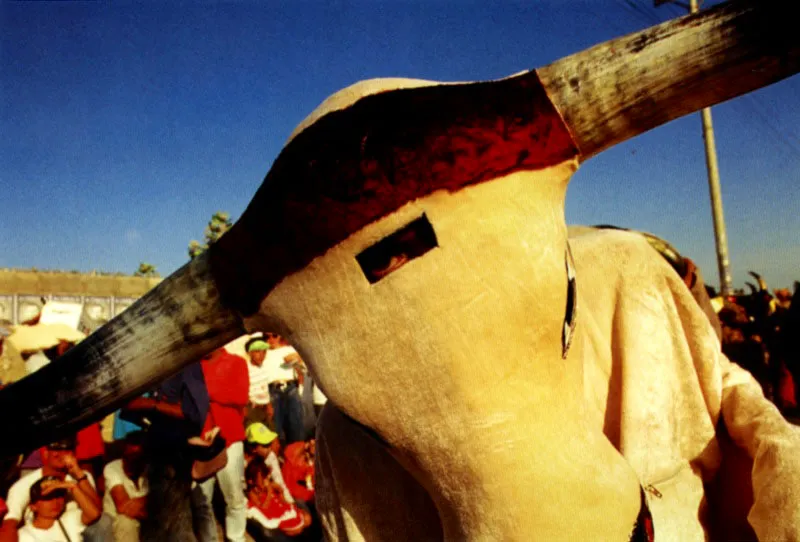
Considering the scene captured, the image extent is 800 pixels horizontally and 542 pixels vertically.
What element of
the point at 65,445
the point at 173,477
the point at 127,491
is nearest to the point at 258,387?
the point at 173,477

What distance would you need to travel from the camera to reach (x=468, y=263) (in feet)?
4.18

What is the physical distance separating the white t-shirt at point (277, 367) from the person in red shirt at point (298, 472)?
5.32ft

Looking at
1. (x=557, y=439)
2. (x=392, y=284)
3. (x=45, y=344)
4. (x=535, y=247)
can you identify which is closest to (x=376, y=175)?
(x=392, y=284)

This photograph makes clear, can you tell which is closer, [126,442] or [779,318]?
[126,442]

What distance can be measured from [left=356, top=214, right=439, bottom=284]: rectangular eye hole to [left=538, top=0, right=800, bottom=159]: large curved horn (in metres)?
0.40

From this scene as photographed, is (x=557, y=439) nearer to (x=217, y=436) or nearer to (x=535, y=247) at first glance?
(x=535, y=247)

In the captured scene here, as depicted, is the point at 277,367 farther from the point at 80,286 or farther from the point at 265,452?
the point at 80,286

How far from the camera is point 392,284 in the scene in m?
1.30

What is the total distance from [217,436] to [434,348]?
5249 millimetres

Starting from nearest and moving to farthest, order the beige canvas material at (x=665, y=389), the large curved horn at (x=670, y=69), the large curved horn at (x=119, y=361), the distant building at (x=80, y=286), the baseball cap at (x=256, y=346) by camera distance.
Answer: the large curved horn at (x=670, y=69) → the large curved horn at (x=119, y=361) → the beige canvas material at (x=665, y=389) → the baseball cap at (x=256, y=346) → the distant building at (x=80, y=286)

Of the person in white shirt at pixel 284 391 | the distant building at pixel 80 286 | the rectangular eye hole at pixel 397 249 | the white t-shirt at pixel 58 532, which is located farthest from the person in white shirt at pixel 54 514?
the distant building at pixel 80 286

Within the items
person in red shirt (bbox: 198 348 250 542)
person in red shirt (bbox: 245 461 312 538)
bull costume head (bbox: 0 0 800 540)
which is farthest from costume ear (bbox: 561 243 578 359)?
person in red shirt (bbox: 245 461 312 538)

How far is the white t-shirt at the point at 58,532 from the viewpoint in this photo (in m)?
4.68

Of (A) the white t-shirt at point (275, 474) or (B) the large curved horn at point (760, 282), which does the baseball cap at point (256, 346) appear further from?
(B) the large curved horn at point (760, 282)
